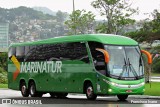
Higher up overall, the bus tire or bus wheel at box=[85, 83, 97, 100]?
bus wheel at box=[85, 83, 97, 100]

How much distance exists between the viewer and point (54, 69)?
30.0 m

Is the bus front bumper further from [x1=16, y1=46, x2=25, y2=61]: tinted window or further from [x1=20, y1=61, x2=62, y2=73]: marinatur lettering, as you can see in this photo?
[x1=16, y1=46, x2=25, y2=61]: tinted window

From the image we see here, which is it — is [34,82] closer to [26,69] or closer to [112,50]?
[26,69]

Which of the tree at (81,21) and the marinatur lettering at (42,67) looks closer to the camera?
the marinatur lettering at (42,67)

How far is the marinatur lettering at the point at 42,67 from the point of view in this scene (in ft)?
97.3

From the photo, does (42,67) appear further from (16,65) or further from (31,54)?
(16,65)

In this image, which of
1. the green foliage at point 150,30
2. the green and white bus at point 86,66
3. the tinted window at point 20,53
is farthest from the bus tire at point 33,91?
the green foliage at point 150,30

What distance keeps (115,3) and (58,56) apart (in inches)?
1136

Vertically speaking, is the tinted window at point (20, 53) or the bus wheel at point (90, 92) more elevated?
the tinted window at point (20, 53)

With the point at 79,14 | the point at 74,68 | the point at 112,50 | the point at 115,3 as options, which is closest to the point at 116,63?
the point at 112,50

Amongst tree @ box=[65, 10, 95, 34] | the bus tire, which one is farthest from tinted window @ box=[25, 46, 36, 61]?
tree @ box=[65, 10, 95, 34]

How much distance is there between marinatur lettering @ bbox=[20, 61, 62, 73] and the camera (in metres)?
29.7

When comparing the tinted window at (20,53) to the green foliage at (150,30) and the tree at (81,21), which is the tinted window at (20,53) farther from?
the tree at (81,21)

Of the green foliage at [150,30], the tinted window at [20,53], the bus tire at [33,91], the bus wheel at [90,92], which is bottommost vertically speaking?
the bus tire at [33,91]
